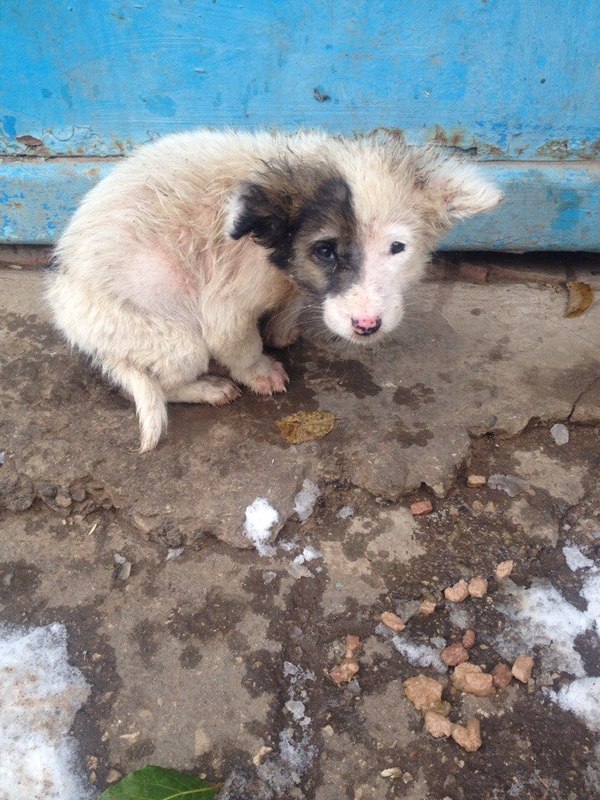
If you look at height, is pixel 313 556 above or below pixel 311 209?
below

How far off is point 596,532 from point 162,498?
1.70 metres

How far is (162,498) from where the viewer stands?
8.87ft

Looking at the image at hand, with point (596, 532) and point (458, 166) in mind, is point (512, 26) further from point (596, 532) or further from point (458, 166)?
point (596, 532)

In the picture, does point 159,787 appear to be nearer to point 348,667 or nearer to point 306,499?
point 348,667

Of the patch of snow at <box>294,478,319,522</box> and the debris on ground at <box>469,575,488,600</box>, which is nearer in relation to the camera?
the debris on ground at <box>469,575,488,600</box>

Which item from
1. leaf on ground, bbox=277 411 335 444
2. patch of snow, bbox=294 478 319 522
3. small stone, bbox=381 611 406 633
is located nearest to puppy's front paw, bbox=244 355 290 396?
leaf on ground, bbox=277 411 335 444

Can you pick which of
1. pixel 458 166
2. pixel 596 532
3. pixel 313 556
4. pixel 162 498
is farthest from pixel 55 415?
pixel 596 532

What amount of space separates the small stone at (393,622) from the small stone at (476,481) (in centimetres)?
69

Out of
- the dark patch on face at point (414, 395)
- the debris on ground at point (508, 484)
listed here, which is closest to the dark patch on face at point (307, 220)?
the dark patch on face at point (414, 395)

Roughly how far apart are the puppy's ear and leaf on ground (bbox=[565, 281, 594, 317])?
4.28 feet

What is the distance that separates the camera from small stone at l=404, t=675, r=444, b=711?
213cm

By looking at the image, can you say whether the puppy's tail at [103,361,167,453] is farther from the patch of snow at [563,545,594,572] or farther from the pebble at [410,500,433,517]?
the patch of snow at [563,545,594,572]

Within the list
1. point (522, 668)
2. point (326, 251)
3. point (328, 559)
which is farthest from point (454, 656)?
point (326, 251)

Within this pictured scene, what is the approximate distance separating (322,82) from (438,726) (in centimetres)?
292
